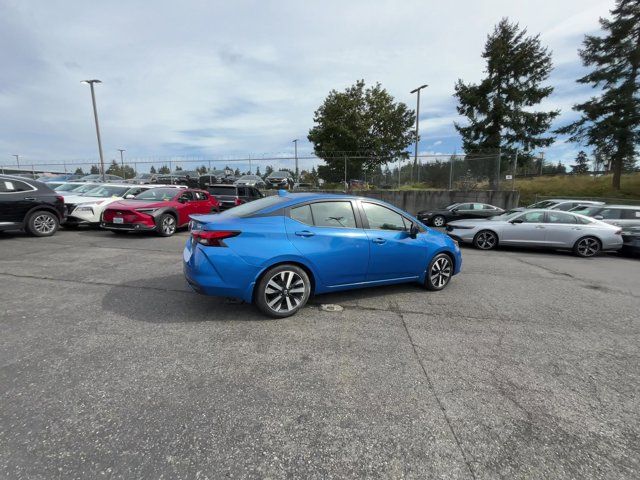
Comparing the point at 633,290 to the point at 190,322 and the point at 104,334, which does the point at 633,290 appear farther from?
the point at 104,334

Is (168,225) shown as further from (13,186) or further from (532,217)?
(532,217)

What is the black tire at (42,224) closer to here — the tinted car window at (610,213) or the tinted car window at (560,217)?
the tinted car window at (560,217)

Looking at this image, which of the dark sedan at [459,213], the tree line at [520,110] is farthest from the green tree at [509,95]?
the dark sedan at [459,213]

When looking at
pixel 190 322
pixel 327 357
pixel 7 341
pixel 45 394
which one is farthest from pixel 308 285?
pixel 7 341

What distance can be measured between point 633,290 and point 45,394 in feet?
28.0

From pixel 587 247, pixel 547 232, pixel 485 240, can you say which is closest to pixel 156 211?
pixel 485 240

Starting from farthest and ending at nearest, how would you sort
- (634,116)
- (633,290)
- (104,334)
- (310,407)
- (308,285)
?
1. (634,116)
2. (633,290)
3. (308,285)
4. (104,334)
5. (310,407)

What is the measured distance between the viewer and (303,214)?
412cm

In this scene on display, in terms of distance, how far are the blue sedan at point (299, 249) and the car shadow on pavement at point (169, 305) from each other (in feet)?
1.30

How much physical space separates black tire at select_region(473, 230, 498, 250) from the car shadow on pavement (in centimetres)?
815

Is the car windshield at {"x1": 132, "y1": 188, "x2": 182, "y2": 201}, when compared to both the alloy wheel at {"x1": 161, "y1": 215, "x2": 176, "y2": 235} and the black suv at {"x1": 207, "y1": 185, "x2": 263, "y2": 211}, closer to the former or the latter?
the alloy wheel at {"x1": 161, "y1": 215, "x2": 176, "y2": 235}

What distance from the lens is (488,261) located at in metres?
8.01

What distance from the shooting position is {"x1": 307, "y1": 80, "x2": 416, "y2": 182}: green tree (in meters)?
29.0

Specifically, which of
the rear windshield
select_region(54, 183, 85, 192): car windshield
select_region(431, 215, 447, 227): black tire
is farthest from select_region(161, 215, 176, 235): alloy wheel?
select_region(431, 215, 447, 227): black tire
